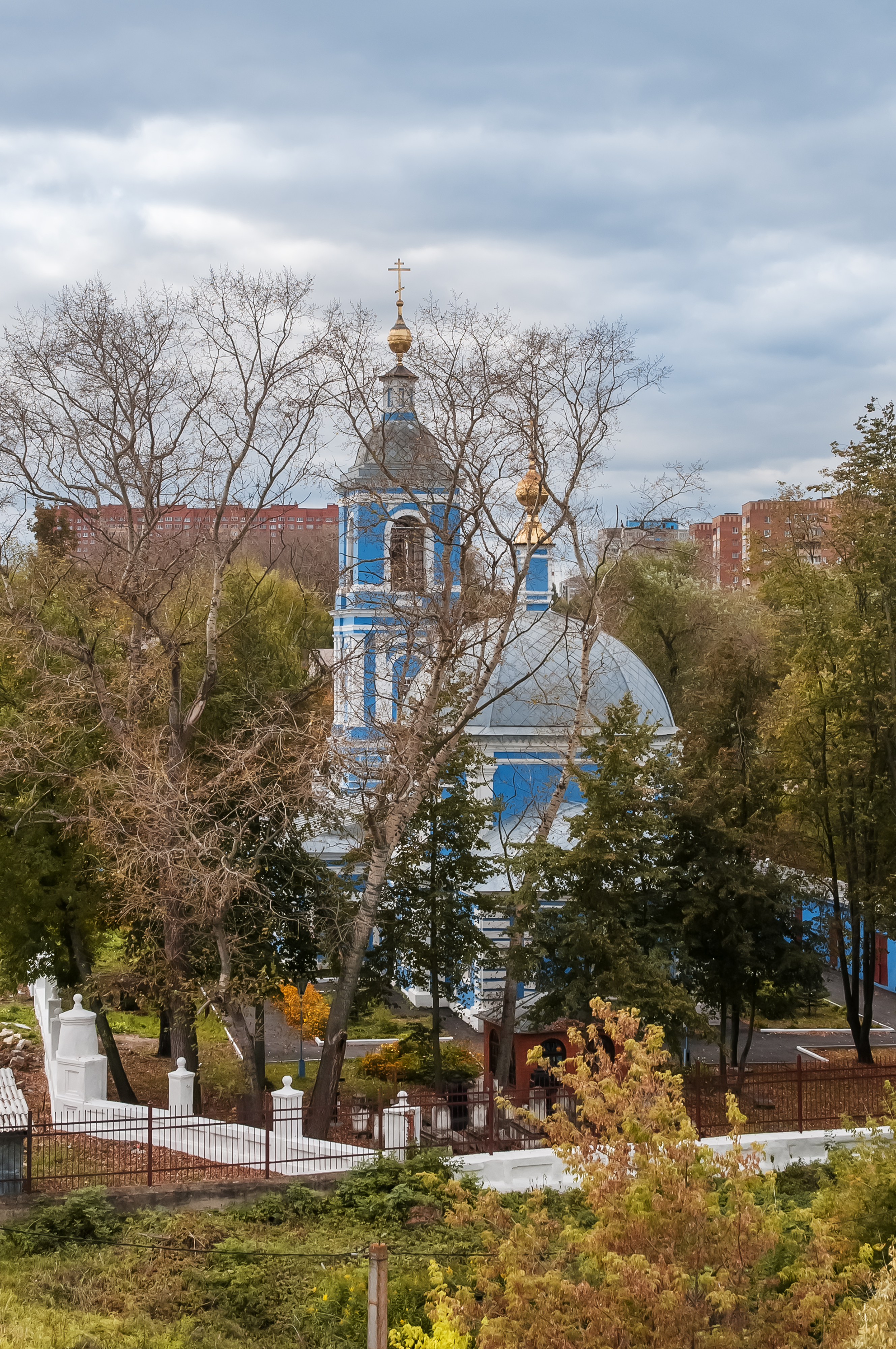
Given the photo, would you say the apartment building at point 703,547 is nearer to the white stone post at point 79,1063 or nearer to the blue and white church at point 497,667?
the blue and white church at point 497,667

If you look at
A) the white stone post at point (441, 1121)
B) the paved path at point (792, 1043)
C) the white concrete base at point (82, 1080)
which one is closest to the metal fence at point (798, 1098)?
the white stone post at point (441, 1121)

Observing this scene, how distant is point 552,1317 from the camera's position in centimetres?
797

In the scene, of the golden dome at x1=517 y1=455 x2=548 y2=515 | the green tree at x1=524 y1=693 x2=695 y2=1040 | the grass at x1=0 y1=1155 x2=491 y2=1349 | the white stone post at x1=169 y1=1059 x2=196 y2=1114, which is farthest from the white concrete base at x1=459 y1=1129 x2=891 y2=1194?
the golden dome at x1=517 y1=455 x2=548 y2=515

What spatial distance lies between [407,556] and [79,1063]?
9997mm

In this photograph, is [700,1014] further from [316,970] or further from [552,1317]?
[552,1317]

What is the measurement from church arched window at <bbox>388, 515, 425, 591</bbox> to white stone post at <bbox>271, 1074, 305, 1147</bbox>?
7229mm

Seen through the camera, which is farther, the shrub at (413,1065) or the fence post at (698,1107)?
the shrub at (413,1065)

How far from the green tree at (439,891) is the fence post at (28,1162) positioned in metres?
7.28

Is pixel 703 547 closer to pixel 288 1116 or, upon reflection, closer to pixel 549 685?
pixel 549 685

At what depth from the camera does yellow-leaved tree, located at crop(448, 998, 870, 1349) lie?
777 cm

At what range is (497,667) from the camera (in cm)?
2530

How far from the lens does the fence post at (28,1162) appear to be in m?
14.3

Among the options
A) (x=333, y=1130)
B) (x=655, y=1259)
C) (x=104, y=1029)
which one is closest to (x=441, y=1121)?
(x=333, y=1130)

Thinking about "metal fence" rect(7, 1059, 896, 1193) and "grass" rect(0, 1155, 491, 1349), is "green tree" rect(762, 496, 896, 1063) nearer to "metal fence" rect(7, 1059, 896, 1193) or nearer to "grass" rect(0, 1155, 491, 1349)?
"metal fence" rect(7, 1059, 896, 1193)
